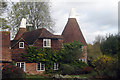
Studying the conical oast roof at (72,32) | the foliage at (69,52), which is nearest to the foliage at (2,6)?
the foliage at (69,52)

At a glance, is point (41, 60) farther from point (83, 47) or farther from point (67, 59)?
point (83, 47)

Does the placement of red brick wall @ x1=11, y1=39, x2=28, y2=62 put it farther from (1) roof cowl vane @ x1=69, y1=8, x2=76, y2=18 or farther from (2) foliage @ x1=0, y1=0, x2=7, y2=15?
(1) roof cowl vane @ x1=69, y1=8, x2=76, y2=18

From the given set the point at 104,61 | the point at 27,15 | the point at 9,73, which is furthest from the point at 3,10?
the point at 27,15

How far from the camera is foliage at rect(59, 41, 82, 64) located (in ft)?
93.9

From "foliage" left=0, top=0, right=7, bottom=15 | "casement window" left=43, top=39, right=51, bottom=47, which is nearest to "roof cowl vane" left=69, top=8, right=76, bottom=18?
"casement window" left=43, top=39, right=51, bottom=47

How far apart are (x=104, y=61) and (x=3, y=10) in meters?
13.1

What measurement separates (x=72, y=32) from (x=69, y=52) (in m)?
5.51

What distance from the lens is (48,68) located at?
27.9 m

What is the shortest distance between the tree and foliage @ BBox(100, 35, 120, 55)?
496 inches

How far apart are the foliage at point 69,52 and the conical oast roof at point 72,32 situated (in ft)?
8.56

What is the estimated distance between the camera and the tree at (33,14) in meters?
36.6

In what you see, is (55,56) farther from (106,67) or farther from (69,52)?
(106,67)

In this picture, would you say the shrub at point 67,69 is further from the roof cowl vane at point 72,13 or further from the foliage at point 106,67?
the roof cowl vane at point 72,13

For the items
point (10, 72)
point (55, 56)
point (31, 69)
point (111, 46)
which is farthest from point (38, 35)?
point (10, 72)
